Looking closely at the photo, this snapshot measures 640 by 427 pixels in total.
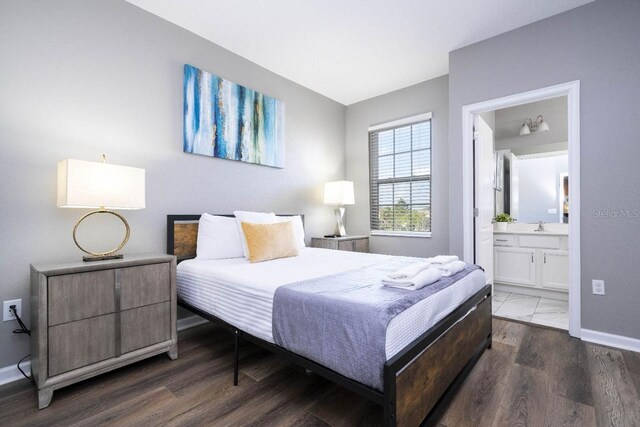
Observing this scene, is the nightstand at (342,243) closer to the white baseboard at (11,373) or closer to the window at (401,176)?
the window at (401,176)

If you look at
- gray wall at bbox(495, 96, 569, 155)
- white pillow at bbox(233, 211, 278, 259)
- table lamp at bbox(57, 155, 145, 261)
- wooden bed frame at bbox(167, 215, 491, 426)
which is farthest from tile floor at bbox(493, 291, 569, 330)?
table lamp at bbox(57, 155, 145, 261)

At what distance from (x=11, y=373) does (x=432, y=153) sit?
4.35 metres

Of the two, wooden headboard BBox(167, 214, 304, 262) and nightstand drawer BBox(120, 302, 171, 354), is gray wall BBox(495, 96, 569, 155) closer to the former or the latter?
wooden headboard BBox(167, 214, 304, 262)

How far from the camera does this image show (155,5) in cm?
249

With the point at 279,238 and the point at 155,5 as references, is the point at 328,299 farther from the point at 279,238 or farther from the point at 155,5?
the point at 155,5

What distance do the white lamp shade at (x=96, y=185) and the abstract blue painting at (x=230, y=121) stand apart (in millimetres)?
821

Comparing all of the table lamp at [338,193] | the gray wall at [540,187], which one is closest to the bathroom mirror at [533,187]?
the gray wall at [540,187]

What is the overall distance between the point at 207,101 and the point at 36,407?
99.8 inches

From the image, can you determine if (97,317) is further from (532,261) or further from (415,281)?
(532,261)

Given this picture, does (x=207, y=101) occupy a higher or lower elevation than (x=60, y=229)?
higher

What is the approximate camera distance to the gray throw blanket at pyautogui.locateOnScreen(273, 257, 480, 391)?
1.22m

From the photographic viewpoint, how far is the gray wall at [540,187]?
13.1 ft

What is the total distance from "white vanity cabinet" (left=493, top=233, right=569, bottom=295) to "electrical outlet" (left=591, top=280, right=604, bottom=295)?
117cm

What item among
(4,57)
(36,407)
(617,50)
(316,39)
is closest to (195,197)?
(4,57)
